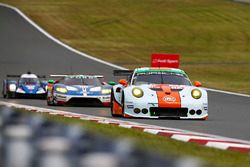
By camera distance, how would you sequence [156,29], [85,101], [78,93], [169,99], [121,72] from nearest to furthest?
1. [169,99]
2. [121,72]
3. [78,93]
4. [85,101]
5. [156,29]

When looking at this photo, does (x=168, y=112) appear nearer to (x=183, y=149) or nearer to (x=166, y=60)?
(x=183, y=149)

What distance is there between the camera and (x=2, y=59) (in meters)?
42.1

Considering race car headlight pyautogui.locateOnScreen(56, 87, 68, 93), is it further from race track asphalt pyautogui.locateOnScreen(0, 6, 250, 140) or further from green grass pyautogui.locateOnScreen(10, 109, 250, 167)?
green grass pyautogui.locateOnScreen(10, 109, 250, 167)

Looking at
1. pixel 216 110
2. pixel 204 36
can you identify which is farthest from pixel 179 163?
pixel 204 36

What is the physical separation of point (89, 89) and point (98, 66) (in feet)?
57.4

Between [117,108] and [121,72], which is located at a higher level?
[121,72]

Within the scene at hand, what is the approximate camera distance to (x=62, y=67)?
1575 inches

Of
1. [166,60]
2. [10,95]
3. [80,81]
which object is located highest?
[166,60]

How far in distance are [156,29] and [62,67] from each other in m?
15.2

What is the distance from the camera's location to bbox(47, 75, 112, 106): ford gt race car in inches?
882

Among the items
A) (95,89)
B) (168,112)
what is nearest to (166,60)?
(95,89)

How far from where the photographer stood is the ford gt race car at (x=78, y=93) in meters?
22.4

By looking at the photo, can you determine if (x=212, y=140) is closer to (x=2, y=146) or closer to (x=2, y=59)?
(x=2, y=146)

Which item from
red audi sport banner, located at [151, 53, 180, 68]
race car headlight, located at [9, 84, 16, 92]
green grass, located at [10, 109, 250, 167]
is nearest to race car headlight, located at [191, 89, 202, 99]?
green grass, located at [10, 109, 250, 167]
